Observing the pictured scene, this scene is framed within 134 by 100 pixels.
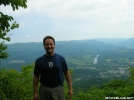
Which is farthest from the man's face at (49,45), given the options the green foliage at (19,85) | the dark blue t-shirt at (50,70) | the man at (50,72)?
the green foliage at (19,85)

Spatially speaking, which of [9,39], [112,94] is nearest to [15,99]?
[9,39]

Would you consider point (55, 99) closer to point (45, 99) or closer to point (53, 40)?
point (45, 99)

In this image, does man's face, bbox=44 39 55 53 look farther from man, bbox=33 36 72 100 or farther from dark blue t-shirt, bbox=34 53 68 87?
dark blue t-shirt, bbox=34 53 68 87

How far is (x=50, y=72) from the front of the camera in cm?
559

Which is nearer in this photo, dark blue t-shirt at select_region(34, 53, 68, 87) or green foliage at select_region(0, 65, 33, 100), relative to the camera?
dark blue t-shirt at select_region(34, 53, 68, 87)

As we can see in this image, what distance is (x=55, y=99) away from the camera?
5.81 meters

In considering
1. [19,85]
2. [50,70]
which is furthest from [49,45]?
[19,85]

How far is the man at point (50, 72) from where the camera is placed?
5586 mm

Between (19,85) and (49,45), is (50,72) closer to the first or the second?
(49,45)

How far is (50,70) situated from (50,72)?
0.19 ft

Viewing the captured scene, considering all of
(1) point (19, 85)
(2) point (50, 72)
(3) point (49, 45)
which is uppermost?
(3) point (49, 45)

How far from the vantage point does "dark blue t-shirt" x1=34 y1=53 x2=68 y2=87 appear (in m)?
5.57

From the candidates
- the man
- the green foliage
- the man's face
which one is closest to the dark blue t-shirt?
the man

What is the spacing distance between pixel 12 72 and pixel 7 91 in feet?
8.90
